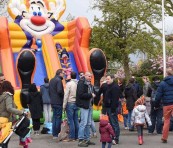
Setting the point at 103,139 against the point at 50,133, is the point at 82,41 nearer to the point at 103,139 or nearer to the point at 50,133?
the point at 50,133

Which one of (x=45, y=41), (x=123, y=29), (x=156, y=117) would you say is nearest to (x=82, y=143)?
(x=156, y=117)

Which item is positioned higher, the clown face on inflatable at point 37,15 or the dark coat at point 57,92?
the clown face on inflatable at point 37,15

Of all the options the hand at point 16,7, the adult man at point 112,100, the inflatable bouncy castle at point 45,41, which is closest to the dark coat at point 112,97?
the adult man at point 112,100

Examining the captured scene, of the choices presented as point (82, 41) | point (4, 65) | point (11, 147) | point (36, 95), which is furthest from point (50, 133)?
point (82, 41)

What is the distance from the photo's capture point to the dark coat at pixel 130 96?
11.8 metres

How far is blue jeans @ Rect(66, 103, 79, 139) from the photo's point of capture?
9.58 meters

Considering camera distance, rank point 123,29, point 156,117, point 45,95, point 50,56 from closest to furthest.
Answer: point 156,117, point 45,95, point 50,56, point 123,29

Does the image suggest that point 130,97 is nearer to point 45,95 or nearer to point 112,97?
point 45,95

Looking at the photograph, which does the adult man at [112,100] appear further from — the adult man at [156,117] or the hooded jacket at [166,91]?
the adult man at [156,117]

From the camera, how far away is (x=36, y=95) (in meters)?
11.4

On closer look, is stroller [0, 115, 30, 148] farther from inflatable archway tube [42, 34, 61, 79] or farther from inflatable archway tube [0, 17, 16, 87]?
inflatable archway tube [42, 34, 61, 79]

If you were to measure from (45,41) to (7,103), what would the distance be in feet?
34.1

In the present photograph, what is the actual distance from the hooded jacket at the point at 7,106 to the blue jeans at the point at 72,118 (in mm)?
2705

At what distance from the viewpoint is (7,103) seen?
22.6ft
